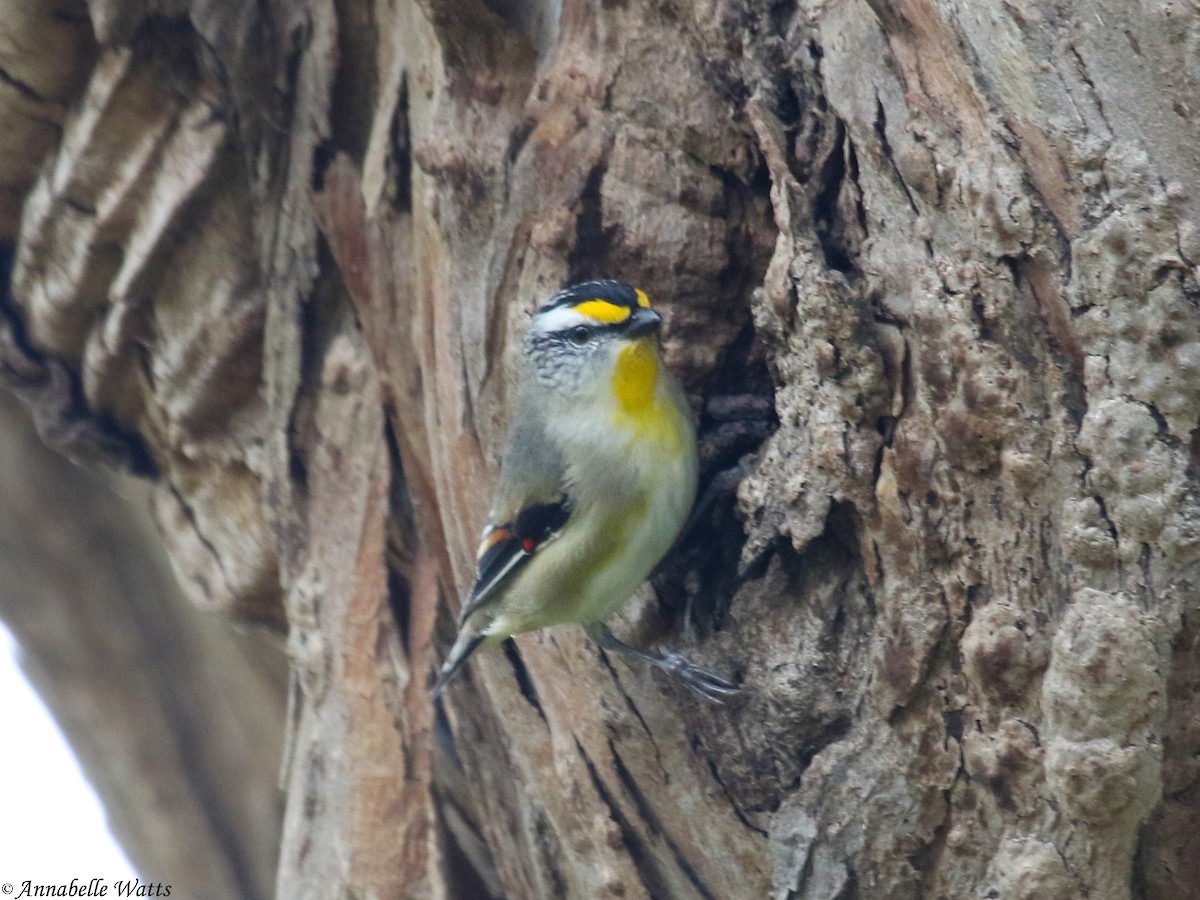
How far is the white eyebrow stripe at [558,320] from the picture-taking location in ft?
10.4

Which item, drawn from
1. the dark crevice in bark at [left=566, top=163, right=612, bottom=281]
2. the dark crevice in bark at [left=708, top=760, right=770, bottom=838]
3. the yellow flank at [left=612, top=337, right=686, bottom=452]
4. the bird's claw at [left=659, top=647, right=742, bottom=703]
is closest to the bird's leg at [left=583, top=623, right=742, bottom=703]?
the bird's claw at [left=659, top=647, right=742, bottom=703]

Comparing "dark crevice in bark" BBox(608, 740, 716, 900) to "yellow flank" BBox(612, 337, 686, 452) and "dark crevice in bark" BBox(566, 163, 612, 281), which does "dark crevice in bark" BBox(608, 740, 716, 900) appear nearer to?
"yellow flank" BBox(612, 337, 686, 452)

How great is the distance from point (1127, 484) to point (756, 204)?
126 cm

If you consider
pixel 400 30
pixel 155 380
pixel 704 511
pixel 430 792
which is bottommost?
pixel 430 792

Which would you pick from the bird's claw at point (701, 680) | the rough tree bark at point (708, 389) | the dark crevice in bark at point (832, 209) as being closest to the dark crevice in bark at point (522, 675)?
the rough tree bark at point (708, 389)

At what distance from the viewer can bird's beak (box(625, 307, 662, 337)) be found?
3088mm

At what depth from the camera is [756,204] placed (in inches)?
125

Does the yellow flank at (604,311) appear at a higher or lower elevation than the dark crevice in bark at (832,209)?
lower

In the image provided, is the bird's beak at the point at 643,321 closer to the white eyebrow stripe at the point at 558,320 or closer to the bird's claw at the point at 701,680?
the white eyebrow stripe at the point at 558,320

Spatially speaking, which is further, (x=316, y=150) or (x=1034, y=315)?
(x=316, y=150)

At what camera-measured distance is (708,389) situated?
3.37 m

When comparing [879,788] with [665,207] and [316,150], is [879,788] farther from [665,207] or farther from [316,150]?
[316,150]

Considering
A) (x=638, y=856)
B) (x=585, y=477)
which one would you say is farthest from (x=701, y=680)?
(x=585, y=477)

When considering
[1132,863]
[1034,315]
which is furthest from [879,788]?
[1034,315]
